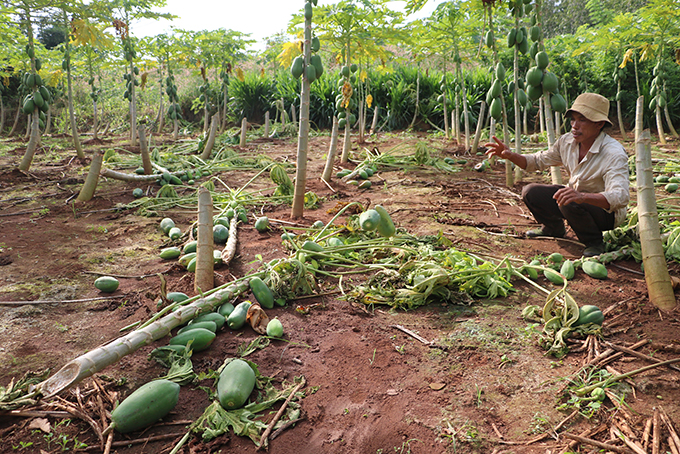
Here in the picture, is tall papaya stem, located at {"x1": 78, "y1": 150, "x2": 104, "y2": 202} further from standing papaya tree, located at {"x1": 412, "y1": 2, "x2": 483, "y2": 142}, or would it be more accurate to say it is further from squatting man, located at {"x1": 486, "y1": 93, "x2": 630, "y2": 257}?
standing papaya tree, located at {"x1": 412, "y1": 2, "x2": 483, "y2": 142}

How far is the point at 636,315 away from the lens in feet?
8.33

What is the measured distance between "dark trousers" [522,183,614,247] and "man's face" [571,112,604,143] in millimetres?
496

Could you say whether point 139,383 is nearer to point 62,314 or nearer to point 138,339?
point 138,339

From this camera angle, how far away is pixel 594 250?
11.5 feet

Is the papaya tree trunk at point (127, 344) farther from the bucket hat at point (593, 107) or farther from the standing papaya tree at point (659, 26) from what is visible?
the standing papaya tree at point (659, 26)

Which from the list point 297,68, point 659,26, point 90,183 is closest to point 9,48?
point 90,183

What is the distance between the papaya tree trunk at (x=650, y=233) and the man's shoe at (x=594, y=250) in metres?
0.78

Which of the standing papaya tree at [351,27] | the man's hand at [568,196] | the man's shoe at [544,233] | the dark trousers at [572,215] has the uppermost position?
the standing papaya tree at [351,27]

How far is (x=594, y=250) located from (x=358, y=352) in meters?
2.23

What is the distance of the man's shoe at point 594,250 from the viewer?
11.4ft

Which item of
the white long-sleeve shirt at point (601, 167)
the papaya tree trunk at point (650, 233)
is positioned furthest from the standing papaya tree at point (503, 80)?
the papaya tree trunk at point (650, 233)

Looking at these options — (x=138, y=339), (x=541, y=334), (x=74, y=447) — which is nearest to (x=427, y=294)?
(x=541, y=334)

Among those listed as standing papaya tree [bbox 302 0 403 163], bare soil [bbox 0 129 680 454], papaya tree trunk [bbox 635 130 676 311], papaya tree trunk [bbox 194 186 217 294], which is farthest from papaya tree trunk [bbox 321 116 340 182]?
papaya tree trunk [bbox 635 130 676 311]

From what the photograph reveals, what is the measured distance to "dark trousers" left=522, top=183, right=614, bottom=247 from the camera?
A: 136 inches
